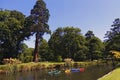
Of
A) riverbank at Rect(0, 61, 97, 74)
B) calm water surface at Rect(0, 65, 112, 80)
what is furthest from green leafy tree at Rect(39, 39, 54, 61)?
calm water surface at Rect(0, 65, 112, 80)

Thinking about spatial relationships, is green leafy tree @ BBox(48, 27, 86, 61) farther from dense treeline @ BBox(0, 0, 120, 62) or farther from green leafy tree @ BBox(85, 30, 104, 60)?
green leafy tree @ BBox(85, 30, 104, 60)

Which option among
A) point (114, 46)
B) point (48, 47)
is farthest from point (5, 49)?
point (114, 46)

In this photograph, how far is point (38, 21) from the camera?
93.3 m

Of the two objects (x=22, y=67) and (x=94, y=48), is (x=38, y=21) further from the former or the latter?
(x=94, y=48)

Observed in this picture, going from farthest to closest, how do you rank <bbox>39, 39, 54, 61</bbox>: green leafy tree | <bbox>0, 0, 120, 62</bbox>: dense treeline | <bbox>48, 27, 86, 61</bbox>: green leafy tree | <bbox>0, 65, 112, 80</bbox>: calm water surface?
1. <bbox>39, 39, 54, 61</bbox>: green leafy tree
2. <bbox>48, 27, 86, 61</bbox>: green leafy tree
3. <bbox>0, 0, 120, 62</bbox>: dense treeline
4. <bbox>0, 65, 112, 80</bbox>: calm water surface

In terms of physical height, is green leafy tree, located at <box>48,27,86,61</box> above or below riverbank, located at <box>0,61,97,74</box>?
above

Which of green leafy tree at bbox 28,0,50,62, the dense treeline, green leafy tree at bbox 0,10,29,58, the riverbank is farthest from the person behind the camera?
green leafy tree at bbox 28,0,50,62

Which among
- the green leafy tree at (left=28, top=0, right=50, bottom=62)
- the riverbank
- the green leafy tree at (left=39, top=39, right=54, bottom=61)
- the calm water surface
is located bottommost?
the calm water surface

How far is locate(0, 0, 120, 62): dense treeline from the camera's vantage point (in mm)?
87938

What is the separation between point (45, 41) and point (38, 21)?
30.1 m

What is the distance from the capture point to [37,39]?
305 feet

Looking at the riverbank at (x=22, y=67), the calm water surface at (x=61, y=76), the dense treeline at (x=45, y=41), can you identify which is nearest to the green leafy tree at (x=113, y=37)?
the dense treeline at (x=45, y=41)

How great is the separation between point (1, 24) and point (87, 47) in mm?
40706

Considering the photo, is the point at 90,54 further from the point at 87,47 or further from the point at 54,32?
the point at 54,32
